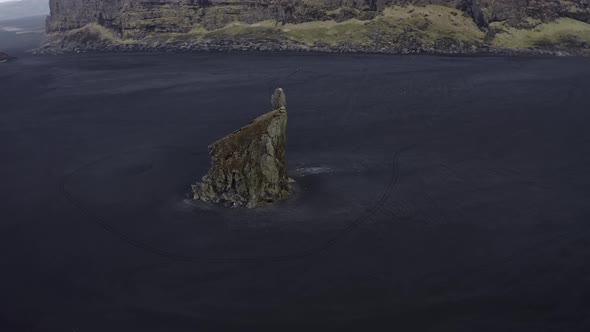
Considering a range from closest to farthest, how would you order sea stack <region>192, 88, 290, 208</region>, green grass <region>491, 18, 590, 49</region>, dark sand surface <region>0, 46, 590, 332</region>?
dark sand surface <region>0, 46, 590, 332</region>, sea stack <region>192, 88, 290, 208</region>, green grass <region>491, 18, 590, 49</region>

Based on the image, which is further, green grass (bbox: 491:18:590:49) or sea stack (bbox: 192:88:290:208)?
green grass (bbox: 491:18:590:49)

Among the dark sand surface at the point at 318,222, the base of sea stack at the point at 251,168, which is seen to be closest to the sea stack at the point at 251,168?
the base of sea stack at the point at 251,168

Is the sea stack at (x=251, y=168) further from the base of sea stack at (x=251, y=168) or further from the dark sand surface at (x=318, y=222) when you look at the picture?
the dark sand surface at (x=318, y=222)

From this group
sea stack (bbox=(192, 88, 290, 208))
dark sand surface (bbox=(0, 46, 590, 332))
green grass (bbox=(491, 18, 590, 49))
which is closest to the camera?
dark sand surface (bbox=(0, 46, 590, 332))

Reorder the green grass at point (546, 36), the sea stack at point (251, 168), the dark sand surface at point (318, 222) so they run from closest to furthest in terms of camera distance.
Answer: the dark sand surface at point (318, 222) → the sea stack at point (251, 168) → the green grass at point (546, 36)

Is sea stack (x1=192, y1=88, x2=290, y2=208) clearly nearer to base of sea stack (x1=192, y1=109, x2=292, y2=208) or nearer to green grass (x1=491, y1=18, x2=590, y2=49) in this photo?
base of sea stack (x1=192, y1=109, x2=292, y2=208)

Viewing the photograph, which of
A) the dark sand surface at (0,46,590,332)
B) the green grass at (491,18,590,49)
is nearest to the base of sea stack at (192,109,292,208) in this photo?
the dark sand surface at (0,46,590,332)

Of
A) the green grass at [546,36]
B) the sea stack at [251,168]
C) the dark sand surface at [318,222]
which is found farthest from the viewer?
the green grass at [546,36]
